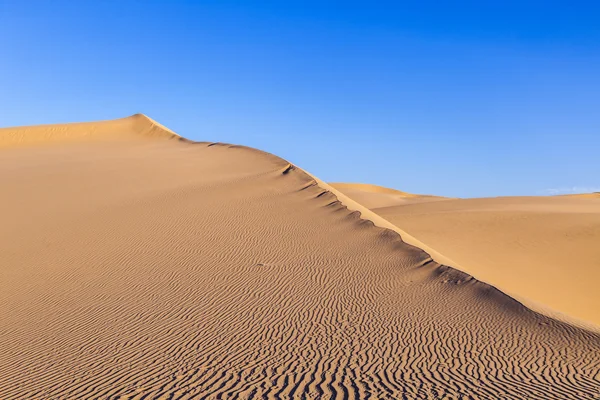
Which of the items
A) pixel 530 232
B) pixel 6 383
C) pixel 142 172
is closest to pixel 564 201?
pixel 530 232

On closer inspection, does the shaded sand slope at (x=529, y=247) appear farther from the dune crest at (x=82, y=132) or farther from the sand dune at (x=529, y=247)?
the dune crest at (x=82, y=132)

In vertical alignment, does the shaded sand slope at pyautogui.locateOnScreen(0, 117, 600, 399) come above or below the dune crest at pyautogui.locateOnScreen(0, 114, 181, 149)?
below

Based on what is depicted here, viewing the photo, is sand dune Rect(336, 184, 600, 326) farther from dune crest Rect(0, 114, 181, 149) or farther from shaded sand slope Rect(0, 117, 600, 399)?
dune crest Rect(0, 114, 181, 149)

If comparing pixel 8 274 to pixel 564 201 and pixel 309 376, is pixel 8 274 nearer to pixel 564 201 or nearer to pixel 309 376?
pixel 309 376

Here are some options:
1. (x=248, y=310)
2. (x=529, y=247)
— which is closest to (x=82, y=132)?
(x=529, y=247)

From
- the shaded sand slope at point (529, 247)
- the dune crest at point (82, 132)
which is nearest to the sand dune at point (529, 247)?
the shaded sand slope at point (529, 247)

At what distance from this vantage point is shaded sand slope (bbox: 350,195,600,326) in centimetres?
1912

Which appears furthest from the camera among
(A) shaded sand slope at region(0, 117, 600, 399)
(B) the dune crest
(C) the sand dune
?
(B) the dune crest

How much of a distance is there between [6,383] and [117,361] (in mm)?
1658

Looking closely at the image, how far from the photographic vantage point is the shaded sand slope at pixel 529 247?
62.7 feet

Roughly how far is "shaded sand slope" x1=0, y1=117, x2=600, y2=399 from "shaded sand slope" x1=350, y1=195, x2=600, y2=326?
4519 millimetres

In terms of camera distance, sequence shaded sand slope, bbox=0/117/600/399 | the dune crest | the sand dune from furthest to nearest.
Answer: the dune crest
the sand dune
shaded sand slope, bbox=0/117/600/399

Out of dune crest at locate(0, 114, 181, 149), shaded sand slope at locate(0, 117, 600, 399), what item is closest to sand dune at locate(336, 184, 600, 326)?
shaded sand slope at locate(0, 117, 600, 399)

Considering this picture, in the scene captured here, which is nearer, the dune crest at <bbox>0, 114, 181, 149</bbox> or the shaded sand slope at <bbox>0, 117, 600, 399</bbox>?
the shaded sand slope at <bbox>0, 117, 600, 399</bbox>
